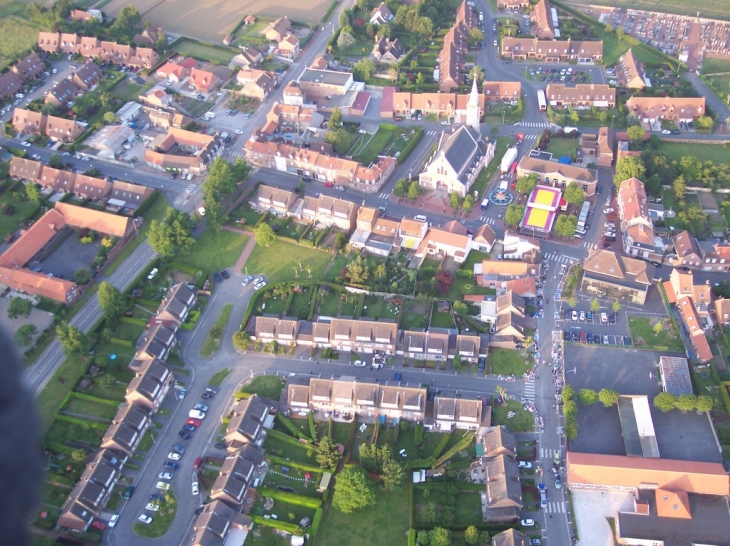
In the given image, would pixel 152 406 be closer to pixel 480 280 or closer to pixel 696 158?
pixel 480 280

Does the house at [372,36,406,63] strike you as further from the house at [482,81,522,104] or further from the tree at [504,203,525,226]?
the tree at [504,203,525,226]

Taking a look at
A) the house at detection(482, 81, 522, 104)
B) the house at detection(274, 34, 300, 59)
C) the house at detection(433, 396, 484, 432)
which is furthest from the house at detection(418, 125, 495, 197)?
the house at detection(274, 34, 300, 59)

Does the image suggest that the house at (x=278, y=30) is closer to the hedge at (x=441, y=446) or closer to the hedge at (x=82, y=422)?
the hedge at (x=82, y=422)

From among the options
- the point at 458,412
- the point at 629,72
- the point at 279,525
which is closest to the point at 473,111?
the point at 629,72

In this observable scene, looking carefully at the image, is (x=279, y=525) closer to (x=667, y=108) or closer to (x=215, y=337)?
(x=215, y=337)

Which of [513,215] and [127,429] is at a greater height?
[513,215]

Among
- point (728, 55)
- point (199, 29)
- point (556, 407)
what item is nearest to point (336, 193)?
point (556, 407)
